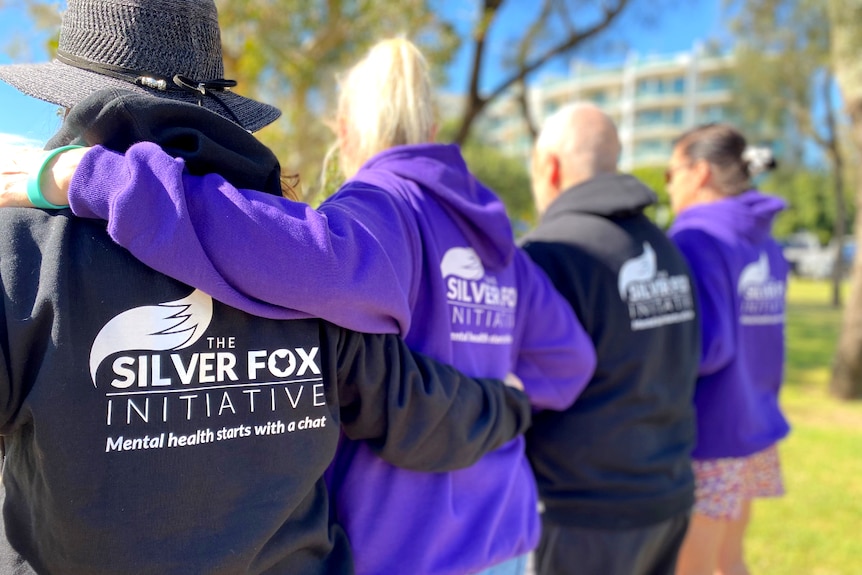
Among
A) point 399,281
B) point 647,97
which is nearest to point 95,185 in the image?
point 399,281

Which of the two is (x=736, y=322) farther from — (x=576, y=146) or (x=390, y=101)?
(x=390, y=101)

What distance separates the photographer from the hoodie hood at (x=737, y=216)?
335 cm

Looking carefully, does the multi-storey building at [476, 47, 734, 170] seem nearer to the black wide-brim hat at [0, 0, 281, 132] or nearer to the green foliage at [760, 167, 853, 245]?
the green foliage at [760, 167, 853, 245]

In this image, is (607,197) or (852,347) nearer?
(607,197)

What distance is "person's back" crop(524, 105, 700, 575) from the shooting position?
2.61 m

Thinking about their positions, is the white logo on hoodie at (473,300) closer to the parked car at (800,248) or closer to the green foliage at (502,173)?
the green foliage at (502,173)

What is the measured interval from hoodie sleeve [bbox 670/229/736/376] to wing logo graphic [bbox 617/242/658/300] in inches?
19.6

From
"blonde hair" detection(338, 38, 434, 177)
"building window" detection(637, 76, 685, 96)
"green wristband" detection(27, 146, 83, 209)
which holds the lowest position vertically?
"green wristband" detection(27, 146, 83, 209)

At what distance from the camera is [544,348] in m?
2.25

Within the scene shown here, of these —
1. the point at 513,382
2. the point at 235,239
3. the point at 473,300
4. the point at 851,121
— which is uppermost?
the point at 851,121

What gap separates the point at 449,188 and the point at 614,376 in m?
1.08

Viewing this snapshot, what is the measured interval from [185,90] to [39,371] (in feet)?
2.04

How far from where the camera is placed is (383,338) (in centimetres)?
157

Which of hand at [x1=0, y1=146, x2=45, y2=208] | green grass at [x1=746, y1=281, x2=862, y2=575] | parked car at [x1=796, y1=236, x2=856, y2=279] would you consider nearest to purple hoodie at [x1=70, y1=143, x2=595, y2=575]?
hand at [x1=0, y1=146, x2=45, y2=208]
